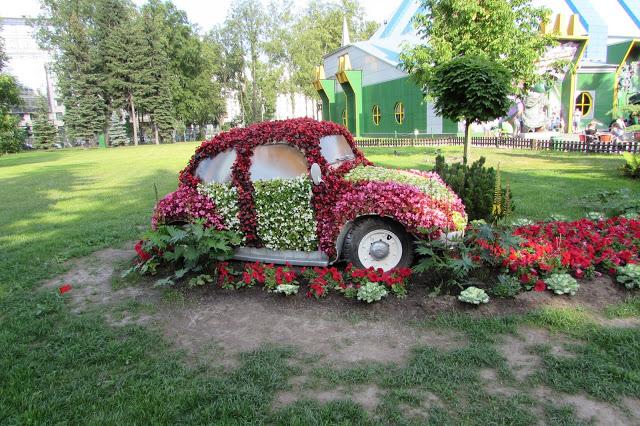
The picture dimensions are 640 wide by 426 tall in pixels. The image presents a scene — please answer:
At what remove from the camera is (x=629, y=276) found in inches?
174

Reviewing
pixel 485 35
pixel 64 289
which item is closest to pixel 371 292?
pixel 64 289

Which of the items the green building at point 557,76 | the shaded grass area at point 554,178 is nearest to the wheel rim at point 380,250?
the shaded grass area at point 554,178

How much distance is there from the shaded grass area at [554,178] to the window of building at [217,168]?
18.2 feet

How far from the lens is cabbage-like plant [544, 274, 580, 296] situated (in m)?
4.27

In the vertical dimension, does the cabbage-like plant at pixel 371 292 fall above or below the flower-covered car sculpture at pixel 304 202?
below

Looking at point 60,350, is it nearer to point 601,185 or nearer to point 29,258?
point 29,258

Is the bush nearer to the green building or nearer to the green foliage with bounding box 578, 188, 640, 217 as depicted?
the green foliage with bounding box 578, 188, 640, 217

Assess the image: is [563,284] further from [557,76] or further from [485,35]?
[557,76]

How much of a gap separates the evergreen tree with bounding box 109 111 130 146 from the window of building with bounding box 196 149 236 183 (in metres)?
56.5

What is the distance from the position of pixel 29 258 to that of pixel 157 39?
183 feet

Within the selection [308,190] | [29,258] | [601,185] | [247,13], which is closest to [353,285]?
[308,190]

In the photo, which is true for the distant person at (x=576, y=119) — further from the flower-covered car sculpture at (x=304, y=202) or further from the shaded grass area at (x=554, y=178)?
the flower-covered car sculpture at (x=304, y=202)

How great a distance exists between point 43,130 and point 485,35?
5724cm

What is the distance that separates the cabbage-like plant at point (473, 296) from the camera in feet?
13.5
